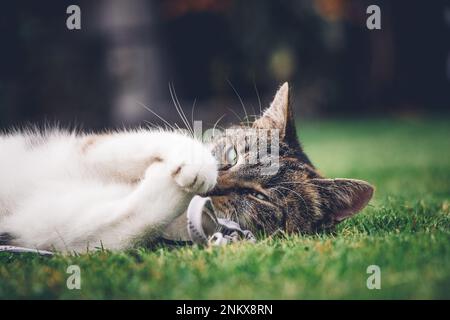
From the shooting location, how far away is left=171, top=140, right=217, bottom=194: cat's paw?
1967mm

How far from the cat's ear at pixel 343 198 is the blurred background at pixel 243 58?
243 inches

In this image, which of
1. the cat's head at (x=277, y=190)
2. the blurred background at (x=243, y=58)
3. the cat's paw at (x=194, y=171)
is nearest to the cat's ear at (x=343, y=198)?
the cat's head at (x=277, y=190)

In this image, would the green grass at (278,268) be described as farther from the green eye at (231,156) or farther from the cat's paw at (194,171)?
the green eye at (231,156)

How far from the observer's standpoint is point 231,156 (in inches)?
94.3

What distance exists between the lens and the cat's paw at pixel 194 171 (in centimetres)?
197

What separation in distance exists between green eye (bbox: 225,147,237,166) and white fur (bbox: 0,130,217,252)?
229 millimetres

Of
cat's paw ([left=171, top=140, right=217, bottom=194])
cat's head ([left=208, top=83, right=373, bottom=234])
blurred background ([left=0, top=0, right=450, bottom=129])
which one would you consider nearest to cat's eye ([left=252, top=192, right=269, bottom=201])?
cat's head ([left=208, top=83, right=373, bottom=234])

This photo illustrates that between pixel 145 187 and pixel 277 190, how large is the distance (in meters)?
0.63

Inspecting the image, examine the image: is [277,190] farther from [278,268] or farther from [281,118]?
[278,268]

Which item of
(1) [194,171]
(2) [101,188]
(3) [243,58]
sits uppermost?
(3) [243,58]

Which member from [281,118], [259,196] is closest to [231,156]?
[259,196]

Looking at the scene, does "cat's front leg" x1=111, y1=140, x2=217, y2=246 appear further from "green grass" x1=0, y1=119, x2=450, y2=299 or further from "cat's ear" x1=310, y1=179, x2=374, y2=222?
"cat's ear" x1=310, y1=179, x2=374, y2=222
